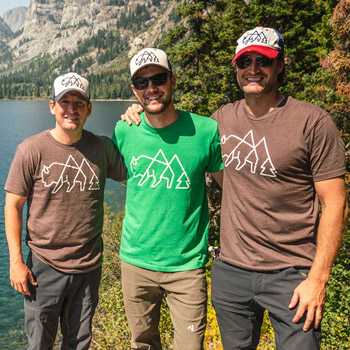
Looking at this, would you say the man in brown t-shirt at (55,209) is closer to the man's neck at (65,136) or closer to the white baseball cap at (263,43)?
the man's neck at (65,136)

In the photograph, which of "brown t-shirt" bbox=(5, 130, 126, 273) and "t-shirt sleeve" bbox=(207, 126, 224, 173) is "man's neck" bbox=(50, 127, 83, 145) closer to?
"brown t-shirt" bbox=(5, 130, 126, 273)

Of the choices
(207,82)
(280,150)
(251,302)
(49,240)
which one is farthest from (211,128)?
(207,82)

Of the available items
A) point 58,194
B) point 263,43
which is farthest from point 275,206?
point 58,194

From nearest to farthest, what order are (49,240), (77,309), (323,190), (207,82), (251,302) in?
(323,190), (251,302), (49,240), (77,309), (207,82)

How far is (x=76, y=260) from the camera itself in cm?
404

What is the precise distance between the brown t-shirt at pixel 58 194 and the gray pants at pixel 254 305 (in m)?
1.70

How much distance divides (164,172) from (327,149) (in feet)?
5.92

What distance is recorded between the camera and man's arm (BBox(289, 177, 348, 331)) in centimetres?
325

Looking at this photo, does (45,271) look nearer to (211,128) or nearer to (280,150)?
(211,128)

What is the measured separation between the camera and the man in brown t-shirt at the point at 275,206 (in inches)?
129

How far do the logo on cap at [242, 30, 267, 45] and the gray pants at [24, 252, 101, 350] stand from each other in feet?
11.0

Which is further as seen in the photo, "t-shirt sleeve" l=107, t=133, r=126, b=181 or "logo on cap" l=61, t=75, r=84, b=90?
"t-shirt sleeve" l=107, t=133, r=126, b=181

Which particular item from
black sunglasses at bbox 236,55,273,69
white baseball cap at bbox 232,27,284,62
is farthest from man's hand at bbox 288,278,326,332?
white baseball cap at bbox 232,27,284,62

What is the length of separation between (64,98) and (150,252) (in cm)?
218
